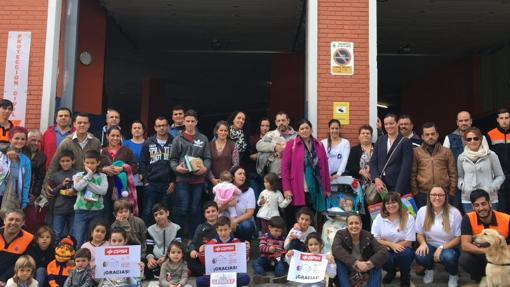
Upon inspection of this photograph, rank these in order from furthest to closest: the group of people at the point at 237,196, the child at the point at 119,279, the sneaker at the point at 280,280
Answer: the sneaker at the point at 280,280
the group of people at the point at 237,196
the child at the point at 119,279

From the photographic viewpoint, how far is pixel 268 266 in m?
6.70

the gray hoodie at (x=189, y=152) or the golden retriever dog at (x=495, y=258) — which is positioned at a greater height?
the gray hoodie at (x=189, y=152)

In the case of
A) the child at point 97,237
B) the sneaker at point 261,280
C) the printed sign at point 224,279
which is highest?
the child at point 97,237

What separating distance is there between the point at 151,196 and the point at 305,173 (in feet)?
6.74

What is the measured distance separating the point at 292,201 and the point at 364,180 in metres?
1.05

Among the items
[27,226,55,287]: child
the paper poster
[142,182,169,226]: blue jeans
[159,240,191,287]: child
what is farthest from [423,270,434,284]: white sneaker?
[27,226,55,287]: child

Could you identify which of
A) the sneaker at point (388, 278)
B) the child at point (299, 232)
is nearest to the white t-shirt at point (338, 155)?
the child at point (299, 232)

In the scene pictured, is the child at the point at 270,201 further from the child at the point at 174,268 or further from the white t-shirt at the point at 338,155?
the child at the point at 174,268

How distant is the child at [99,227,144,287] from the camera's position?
5.78 metres

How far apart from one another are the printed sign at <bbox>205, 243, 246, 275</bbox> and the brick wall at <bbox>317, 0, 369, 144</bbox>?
2.92 metres

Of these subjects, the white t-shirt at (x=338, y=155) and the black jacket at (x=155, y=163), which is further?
the white t-shirt at (x=338, y=155)

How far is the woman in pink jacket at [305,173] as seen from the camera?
7.05 metres

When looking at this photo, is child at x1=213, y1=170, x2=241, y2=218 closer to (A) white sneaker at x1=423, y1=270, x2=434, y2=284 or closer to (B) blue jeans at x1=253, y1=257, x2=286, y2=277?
(B) blue jeans at x1=253, y1=257, x2=286, y2=277

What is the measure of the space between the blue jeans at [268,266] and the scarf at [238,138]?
70.0 inches
